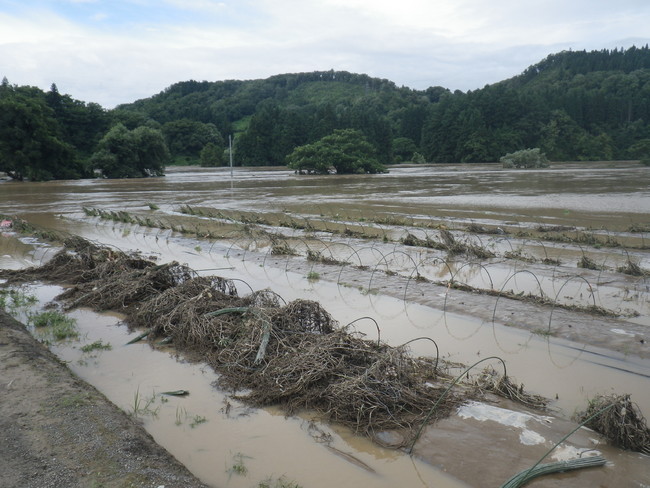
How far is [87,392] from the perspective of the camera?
446 centimetres

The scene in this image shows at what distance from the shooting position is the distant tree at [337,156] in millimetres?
46219

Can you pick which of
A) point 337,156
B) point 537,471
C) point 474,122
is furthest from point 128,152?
point 537,471

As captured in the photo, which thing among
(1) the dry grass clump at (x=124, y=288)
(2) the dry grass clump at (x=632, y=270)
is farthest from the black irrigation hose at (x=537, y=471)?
(2) the dry grass clump at (x=632, y=270)

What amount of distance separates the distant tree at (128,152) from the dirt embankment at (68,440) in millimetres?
42697

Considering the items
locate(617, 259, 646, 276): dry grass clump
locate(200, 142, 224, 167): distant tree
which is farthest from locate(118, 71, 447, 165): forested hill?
locate(617, 259, 646, 276): dry grass clump

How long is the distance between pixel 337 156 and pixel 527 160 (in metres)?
20.5

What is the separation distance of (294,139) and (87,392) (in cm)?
6301

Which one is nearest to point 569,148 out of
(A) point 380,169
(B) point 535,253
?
(A) point 380,169

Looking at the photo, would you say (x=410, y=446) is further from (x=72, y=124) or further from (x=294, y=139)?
(x=294, y=139)

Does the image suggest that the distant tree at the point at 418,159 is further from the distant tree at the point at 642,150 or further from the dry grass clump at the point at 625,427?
the dry grass clump at the point at 625,427

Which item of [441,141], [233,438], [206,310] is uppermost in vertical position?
[441,141]

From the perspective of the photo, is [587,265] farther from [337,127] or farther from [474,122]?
[474,122]

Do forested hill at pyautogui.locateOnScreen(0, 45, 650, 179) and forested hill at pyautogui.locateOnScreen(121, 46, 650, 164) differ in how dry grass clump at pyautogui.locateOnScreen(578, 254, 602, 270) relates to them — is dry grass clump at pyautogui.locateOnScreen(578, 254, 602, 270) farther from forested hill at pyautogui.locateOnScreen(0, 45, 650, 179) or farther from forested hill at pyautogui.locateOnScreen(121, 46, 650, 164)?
forested hill at pyautogui.locateOnScreen(121, 46, 650, 164)

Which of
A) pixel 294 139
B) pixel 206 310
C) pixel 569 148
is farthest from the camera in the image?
pixel 569 148
